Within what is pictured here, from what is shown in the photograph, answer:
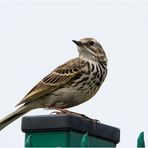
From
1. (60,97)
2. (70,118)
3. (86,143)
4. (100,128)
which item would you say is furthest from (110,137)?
(60,97)

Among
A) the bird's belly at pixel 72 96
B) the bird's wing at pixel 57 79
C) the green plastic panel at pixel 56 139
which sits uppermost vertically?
the bird's wing at pixel 57 79

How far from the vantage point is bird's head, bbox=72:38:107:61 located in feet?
49.2

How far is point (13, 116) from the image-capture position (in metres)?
13.8

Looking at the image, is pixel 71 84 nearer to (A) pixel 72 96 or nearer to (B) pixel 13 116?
(A) pixel 72 96

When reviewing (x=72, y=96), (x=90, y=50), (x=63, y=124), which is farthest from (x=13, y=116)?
(x=63, y=124)

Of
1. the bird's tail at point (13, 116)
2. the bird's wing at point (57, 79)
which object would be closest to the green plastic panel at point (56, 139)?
the bird's tail at point (13, 116)

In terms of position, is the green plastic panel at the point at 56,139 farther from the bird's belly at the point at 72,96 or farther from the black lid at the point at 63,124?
the bird's belly at the point at 72,96

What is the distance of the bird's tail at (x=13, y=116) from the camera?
528 inches

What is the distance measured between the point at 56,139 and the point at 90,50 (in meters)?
6.21

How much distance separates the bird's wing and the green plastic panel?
16.0 ft

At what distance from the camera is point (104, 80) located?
571 inches

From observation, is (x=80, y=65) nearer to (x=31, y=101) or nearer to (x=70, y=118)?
(x=31, y=101)

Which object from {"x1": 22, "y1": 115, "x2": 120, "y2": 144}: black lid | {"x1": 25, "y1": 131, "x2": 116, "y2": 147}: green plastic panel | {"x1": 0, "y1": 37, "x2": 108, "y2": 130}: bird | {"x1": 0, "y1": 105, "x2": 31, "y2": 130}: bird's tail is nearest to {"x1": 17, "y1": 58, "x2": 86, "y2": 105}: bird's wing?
{"x1": 0, "y1": 37, "x2": 108, "y2": 130}: bird

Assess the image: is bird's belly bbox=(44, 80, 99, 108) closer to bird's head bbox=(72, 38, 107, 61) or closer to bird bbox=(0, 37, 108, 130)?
bird bbox=(0, 37, 108, 130)
